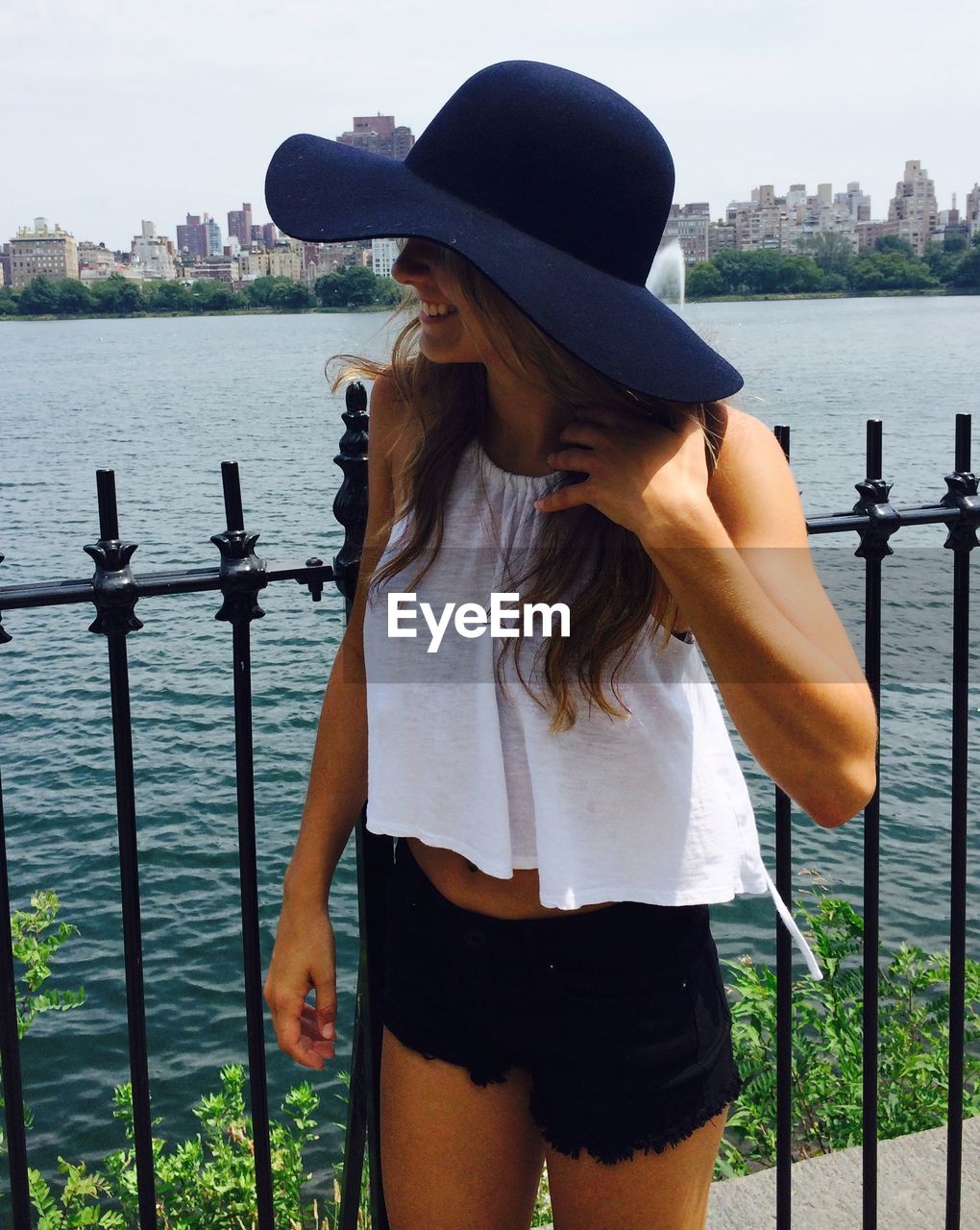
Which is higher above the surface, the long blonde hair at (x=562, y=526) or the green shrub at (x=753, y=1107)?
the long blonde hair at (x=562, y=526)

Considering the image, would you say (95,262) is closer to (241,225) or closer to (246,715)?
(241,225)

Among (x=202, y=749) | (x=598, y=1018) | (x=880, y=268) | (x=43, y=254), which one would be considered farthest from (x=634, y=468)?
(x=43, y=254)

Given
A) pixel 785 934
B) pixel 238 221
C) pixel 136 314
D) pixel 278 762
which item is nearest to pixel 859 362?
pixel 278 762

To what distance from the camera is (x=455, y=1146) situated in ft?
5.67

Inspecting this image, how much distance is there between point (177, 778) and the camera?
38.5ft

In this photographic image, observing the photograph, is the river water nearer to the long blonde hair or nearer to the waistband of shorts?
the long blonde hair

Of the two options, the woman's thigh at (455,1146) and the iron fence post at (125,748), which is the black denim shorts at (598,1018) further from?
the iron fence post at (125,748)

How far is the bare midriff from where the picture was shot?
1.65m

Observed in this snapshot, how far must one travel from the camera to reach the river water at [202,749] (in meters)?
7.74

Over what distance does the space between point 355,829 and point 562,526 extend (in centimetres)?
79

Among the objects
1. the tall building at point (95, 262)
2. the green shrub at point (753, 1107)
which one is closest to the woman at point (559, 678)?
the green shrub at point (753, 1107)

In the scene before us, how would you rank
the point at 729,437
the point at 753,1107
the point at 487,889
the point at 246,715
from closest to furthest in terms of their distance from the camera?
the point at 729,437 < the point at 487,889 < the point at 246,715 < the point at 753,1107

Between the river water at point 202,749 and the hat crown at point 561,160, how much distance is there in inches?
11.9

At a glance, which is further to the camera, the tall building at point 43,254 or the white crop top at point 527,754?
the tall building at point 43,254
